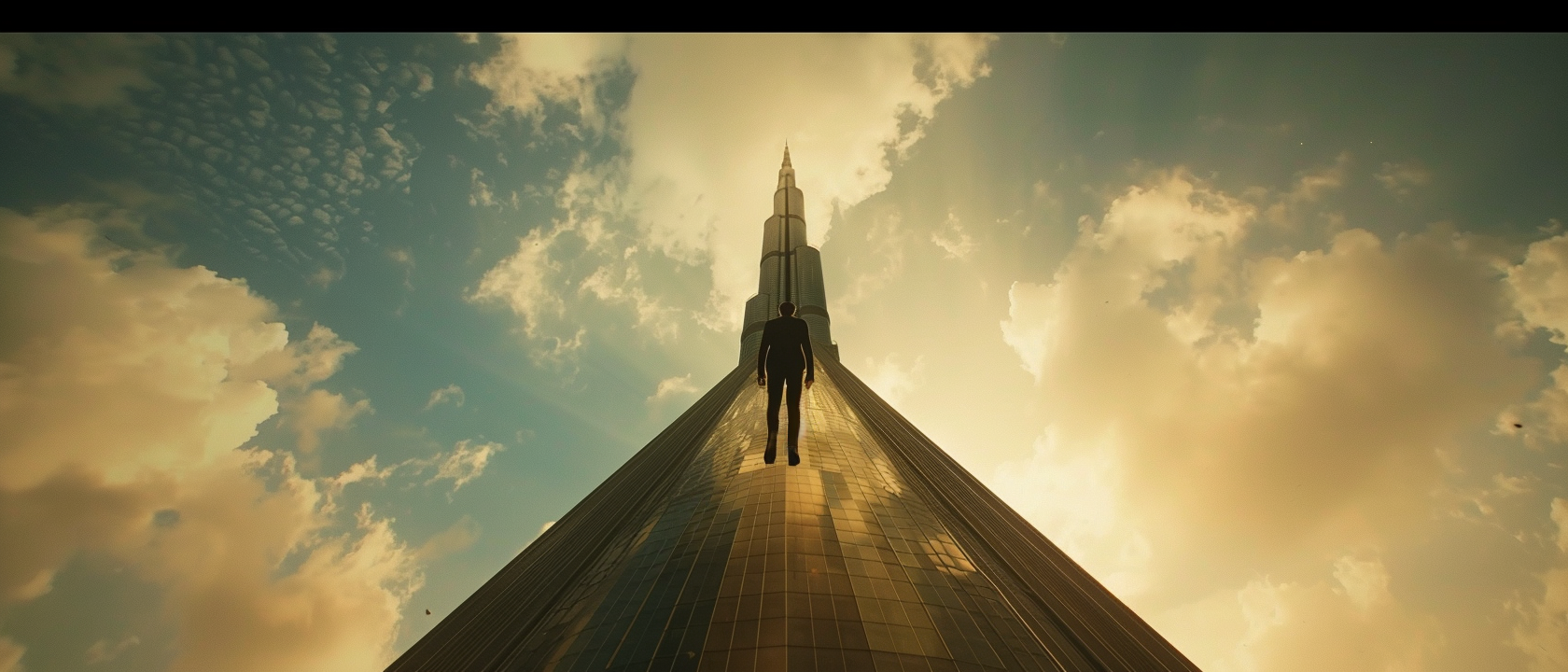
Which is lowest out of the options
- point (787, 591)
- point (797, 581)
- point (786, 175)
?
point (787, 591)

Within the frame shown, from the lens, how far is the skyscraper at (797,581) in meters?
→ 14.2

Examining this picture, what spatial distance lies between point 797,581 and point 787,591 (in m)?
0.54

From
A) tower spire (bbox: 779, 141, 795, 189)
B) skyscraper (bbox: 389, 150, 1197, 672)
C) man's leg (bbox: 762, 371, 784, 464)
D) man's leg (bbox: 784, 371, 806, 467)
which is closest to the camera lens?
man's leg (bbox: 784, 371, 806, 467)

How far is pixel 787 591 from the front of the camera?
15.5 meters

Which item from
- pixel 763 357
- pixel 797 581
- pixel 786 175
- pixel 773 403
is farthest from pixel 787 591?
pixel 786 175

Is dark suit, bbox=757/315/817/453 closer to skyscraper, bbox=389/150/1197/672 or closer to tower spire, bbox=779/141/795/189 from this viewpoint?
skyscraper, bbox=389/150/1197/672

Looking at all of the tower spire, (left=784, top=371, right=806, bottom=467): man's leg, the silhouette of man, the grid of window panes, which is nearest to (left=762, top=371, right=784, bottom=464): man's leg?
the silhouette of man

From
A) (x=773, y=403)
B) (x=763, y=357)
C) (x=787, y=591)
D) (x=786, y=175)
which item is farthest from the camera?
(x=786, y=175)

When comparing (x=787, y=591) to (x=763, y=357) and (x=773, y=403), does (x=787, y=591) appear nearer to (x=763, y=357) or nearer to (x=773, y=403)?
(x=773, y=403)

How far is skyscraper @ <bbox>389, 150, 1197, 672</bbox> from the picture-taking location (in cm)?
1416

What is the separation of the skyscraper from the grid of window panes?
58 mm

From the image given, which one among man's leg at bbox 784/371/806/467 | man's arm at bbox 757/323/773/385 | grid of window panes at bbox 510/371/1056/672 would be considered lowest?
grid of window panes at bbox 510/371/1056/672
